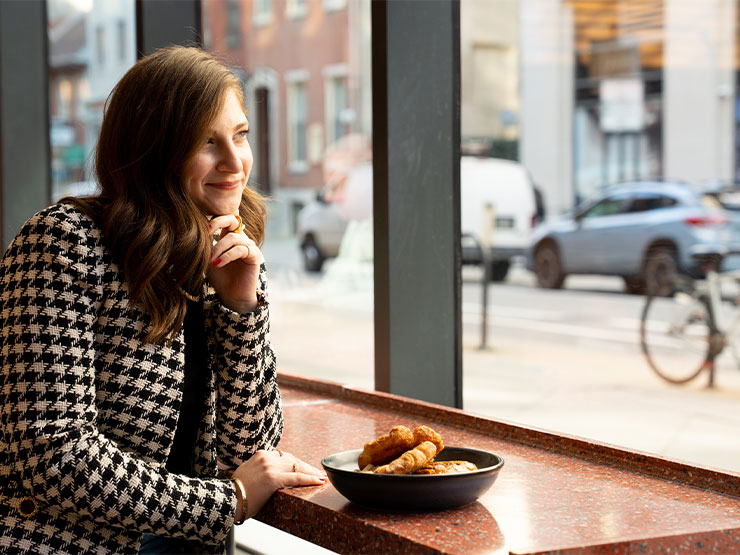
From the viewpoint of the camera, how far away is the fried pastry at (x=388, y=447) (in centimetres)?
133

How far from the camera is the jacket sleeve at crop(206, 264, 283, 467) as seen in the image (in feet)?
5.05

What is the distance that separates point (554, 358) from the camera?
497 cm

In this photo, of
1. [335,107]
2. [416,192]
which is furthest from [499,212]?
[416,192]

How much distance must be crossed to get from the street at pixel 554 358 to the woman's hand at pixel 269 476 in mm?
2347

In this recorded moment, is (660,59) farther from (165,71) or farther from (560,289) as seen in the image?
(165,71)

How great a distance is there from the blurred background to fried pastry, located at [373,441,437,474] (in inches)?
Answer: 89.5

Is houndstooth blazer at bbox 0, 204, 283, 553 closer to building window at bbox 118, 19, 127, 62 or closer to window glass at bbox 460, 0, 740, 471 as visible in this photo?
window glass at bbox 460, 0, 740, 471

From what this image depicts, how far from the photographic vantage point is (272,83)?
7137 millimetres

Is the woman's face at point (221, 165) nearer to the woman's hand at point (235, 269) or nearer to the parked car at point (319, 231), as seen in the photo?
the woman's hand at point (235, 269)

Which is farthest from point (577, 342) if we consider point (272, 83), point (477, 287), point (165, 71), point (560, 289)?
point (165, 71)

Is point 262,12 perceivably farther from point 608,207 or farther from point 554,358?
point 554,358

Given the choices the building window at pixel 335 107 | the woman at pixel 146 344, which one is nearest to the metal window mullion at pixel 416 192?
the woman at pixel 146 344

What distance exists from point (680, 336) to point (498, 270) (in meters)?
0.90

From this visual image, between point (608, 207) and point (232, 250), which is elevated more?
point (232, 250)
